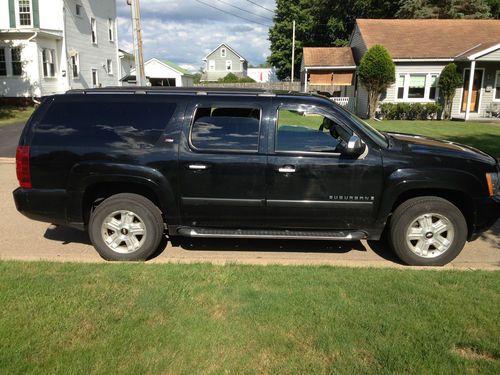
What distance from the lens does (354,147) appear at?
470 cm

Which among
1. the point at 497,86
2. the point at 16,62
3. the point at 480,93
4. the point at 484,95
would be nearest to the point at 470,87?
the point at 480,93

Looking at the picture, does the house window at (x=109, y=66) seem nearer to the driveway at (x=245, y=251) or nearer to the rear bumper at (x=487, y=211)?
the driveway at (x=245, y=251)

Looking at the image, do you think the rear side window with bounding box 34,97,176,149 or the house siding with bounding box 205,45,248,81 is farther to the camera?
the house siding with bounding box 205,45,248,81

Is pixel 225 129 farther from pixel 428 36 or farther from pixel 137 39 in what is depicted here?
pixel 428 36

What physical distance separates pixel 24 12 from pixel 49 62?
3172 mm

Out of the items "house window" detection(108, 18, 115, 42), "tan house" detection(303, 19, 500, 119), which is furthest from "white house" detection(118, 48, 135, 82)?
"tan house" detection(303, 19, 500, 119)

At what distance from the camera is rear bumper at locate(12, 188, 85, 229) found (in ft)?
16.7

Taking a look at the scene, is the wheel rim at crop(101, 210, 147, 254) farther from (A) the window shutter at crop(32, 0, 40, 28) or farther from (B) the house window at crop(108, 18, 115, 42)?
(B) the house window at crop(108, 18, 115, 42)

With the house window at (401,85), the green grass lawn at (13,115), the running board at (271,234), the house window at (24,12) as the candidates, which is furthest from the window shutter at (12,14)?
the running board at (271,234)

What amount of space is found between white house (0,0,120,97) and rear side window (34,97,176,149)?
79.6 feet

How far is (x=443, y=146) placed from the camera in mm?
5266

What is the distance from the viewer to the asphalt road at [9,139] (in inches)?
499

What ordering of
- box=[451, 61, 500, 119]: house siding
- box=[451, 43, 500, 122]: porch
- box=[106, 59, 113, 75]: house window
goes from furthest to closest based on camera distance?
box=[106, 59, 113, 75]: house window → box=[451, 61, 500, 119]: house siding → box=[451, 43, 500, 122]: porch

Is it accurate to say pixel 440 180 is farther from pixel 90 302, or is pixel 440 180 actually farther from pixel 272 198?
pixel 90 302
